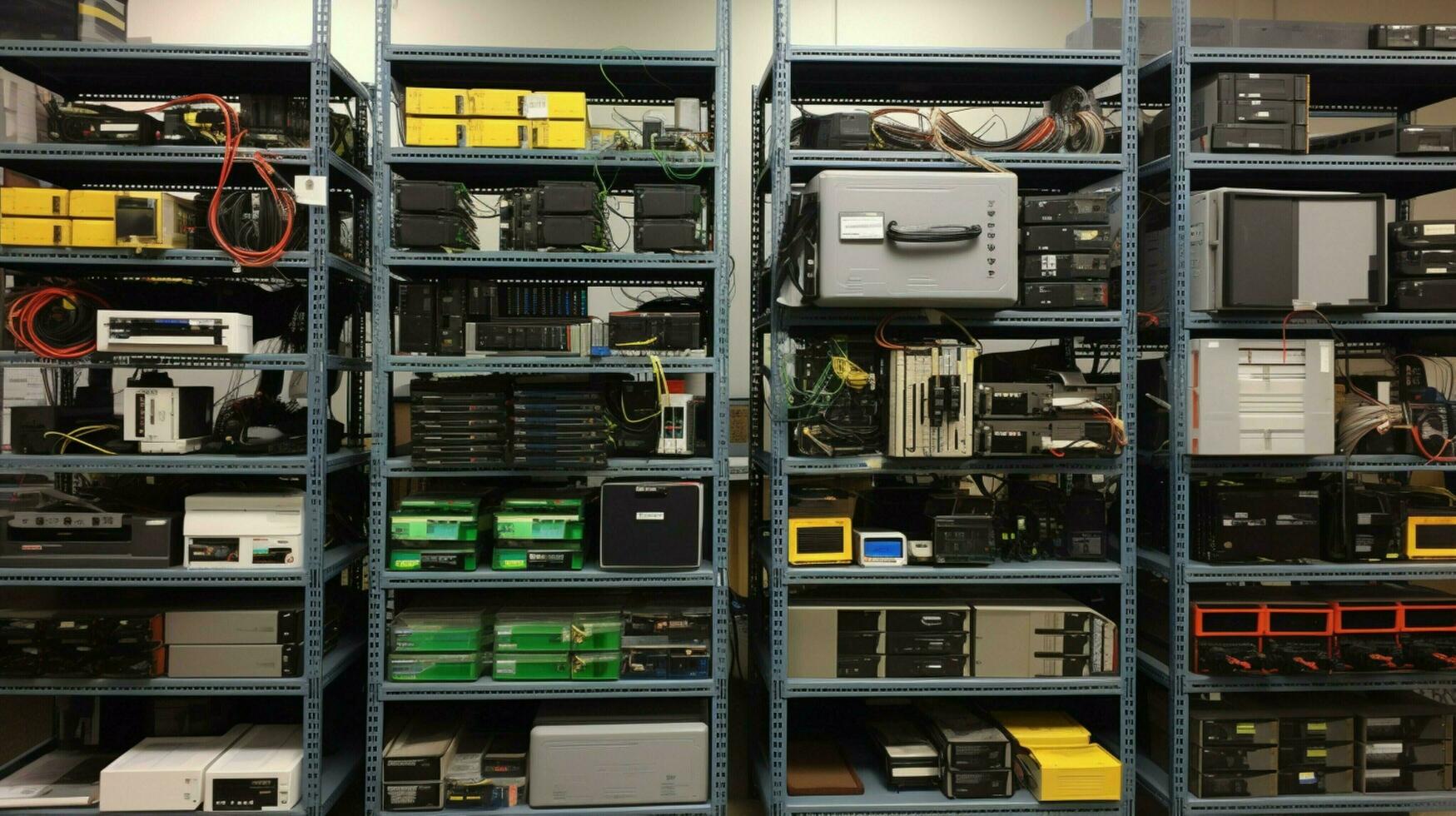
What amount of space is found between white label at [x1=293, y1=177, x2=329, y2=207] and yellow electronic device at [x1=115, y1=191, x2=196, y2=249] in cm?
38

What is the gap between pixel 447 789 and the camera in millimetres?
2381

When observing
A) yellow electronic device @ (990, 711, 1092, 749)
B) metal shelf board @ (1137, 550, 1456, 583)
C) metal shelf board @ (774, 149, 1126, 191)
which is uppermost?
metal shelf board @ (774, 149, 1126, 191)

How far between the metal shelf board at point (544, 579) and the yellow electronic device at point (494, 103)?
144cm

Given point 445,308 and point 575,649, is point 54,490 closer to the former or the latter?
→ point 445,308

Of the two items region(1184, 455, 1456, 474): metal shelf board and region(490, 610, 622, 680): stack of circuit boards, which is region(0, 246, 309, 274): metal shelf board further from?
region(1184, 455, 1456, 474): metal shelf board

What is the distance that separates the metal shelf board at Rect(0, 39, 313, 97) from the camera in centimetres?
237

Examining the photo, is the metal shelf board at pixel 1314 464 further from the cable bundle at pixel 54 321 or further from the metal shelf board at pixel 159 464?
the cable bundle at pixel 54 321

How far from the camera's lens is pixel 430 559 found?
244 centimetres

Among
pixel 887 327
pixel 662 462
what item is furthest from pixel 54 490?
pixel 887 327

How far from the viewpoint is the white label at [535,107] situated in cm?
242

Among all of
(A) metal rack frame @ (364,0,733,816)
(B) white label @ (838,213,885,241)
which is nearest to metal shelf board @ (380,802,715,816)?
(A) metal rack frame @ (364,0,733,816)

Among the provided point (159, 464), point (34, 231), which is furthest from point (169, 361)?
point (34, 231)

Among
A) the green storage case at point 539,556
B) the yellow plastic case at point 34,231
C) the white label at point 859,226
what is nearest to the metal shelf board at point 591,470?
the green storage case at point 539,556

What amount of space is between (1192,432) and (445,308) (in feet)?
7.81
